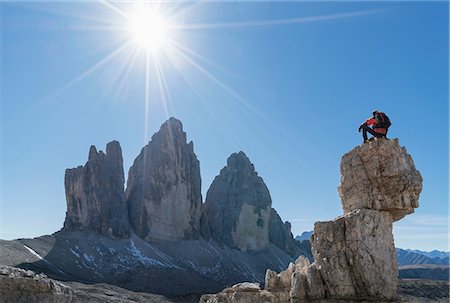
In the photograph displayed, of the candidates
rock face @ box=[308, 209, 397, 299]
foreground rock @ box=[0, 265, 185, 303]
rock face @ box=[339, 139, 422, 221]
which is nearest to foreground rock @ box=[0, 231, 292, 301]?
rock face @ box=[308, 209, 397, 299]

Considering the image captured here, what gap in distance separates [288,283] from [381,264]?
8.57 metres

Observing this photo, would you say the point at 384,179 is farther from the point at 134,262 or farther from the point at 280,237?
the point at 280,237

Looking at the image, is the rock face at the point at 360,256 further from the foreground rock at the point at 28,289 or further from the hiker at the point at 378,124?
the foreground rock at the point at 28,289

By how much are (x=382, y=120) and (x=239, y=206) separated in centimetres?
16228

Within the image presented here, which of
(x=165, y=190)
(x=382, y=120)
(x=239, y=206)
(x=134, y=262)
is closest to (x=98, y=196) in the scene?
(x=165, y=190)

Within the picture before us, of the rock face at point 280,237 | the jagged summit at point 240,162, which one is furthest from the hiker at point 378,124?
the rock face at point 280,237

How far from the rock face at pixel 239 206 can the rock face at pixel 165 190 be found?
55.5 ft

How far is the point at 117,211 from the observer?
140m

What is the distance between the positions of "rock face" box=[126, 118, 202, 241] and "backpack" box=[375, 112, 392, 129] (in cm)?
12990

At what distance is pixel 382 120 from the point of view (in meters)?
18.5

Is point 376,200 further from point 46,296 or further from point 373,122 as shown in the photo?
point 46,296

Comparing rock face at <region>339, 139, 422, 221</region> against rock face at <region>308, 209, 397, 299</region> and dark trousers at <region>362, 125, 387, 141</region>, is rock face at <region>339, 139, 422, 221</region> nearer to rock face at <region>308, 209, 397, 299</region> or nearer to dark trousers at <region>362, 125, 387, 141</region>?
dark trousers at <region>362, 125, 387, 141</region>

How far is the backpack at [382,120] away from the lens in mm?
18438

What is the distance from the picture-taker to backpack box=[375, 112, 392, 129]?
18.4 m
